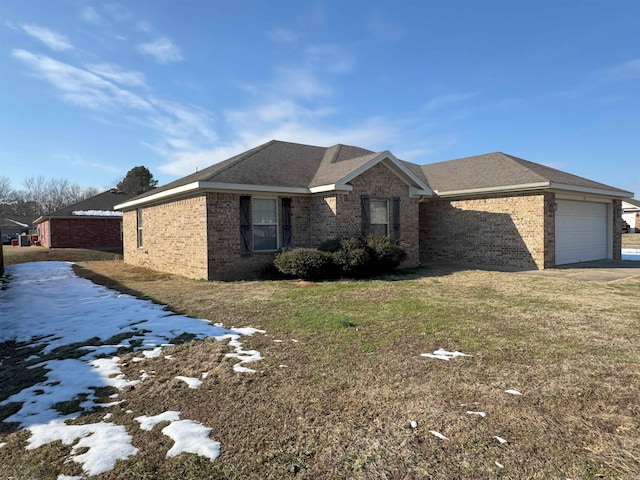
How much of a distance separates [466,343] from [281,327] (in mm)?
2871

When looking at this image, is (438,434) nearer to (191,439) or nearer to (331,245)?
(191,439)

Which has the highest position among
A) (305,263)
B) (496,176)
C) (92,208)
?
(496,176)

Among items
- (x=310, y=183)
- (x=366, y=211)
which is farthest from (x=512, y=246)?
(x=310, y=183)

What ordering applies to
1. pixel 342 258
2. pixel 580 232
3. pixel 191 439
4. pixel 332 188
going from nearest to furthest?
pixel 191 439 < pixel 342 258 < pixel 332 188 < pixel 580 232

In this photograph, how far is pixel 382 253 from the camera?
42.4 feet

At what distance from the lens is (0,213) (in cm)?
6219

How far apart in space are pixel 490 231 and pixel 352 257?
704 cm

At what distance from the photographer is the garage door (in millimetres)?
16000

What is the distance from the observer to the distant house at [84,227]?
96.7ft

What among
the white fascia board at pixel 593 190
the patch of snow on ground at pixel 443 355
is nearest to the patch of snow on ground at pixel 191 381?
the patch of snow on ground at pixel 443 355

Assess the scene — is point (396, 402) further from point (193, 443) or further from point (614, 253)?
point (614, 253)

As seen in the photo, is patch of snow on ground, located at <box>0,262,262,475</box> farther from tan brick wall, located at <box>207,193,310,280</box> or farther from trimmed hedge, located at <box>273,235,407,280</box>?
trimmed hedge, located at <box>273,235,407,280</box>

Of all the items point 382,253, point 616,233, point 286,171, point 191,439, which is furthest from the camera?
point 616,233

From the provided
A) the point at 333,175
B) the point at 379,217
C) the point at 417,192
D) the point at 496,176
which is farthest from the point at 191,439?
the point at 496,176
